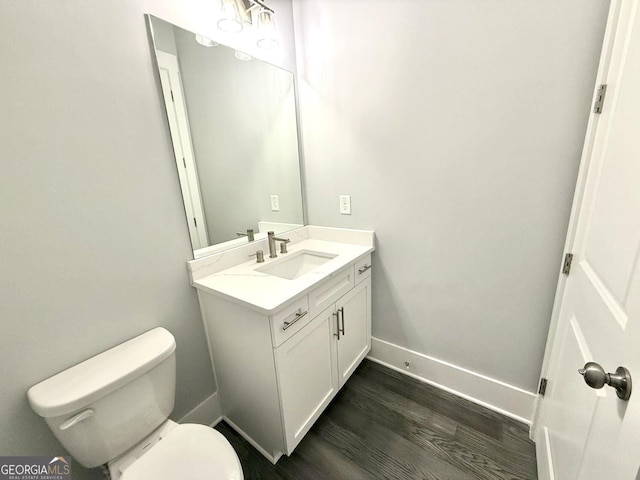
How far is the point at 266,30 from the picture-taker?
145cm

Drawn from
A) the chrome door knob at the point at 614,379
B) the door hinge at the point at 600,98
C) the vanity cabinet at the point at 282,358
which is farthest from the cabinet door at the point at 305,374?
the door hinge at the point at 600,98

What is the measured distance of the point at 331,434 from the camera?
1.42m

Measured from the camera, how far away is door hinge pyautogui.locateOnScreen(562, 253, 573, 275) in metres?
1.07

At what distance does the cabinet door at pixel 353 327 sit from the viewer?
1512mm

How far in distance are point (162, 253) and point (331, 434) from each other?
1278mm

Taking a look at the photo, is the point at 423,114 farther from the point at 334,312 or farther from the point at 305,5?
→ the point at 334,312

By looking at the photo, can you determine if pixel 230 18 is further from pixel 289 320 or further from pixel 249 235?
pixel 289 320

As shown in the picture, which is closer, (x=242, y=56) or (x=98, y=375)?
(x=98, y=375)

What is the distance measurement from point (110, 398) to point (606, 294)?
5.06 feet

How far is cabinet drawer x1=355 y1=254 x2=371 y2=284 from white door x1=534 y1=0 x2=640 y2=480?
936mm

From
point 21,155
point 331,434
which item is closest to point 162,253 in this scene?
point 21,155

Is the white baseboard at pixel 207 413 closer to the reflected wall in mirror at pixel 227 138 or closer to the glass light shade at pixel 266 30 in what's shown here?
the reflected wall in mirror at pixel 227 138

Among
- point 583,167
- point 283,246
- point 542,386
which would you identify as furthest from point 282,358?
point 583,167

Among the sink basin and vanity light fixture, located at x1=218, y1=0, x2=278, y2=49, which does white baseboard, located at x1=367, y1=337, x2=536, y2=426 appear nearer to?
the sink basin
